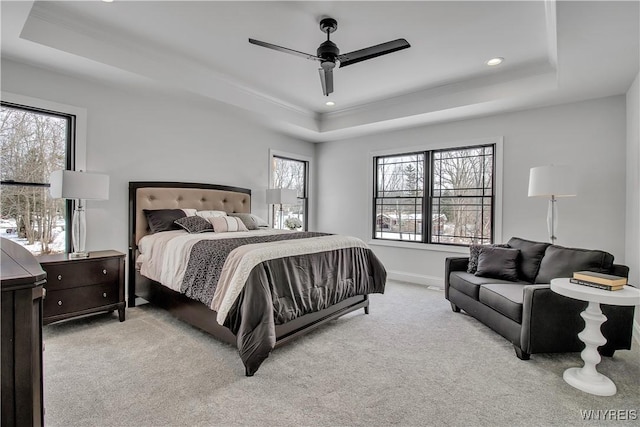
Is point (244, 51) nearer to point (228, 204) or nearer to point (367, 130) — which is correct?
point (228, 204)

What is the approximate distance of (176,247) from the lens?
3.04 metres

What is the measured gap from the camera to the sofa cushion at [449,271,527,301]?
3139 millimetres

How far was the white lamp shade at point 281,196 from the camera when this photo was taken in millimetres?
4957

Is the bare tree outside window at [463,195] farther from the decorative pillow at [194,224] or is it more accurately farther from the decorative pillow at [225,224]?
the decorative pillow at [194,224]

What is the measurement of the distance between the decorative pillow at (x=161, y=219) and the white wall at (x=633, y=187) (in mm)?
4781

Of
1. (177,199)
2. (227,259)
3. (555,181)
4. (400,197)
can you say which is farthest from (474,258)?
(177,199)

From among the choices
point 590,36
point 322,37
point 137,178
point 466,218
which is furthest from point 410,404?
point 137,178

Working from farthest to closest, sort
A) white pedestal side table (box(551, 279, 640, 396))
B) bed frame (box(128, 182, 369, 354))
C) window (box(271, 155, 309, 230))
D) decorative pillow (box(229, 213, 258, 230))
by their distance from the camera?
1. window (box(271, 155, 309, 230))
2. decorative pillow (box(229, 213, 258, 230))
3. bed frame (box(128, 182, 369, 354))
4. white pedestal side table (box(551, 279, 640, 396))

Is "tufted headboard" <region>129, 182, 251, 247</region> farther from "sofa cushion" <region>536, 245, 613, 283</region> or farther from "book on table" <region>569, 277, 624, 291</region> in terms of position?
"book on table" <region>569, 277, 624, 291</region>

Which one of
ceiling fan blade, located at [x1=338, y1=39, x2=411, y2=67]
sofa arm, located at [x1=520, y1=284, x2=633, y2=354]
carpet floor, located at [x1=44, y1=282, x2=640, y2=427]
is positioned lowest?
carpet floor, located at [x1=44, y1=282, x2=640, y2=427]

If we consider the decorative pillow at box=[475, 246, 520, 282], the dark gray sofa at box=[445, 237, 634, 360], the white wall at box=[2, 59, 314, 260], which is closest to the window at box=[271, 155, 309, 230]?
the white wall at box=[2, 59, 314, 260]

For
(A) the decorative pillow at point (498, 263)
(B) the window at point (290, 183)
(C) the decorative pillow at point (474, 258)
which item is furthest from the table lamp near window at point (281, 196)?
(A) the decorative pillow at point (498, 263)

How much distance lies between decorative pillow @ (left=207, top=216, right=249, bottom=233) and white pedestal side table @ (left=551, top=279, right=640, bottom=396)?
321 centimetres

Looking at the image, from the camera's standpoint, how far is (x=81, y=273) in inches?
116
